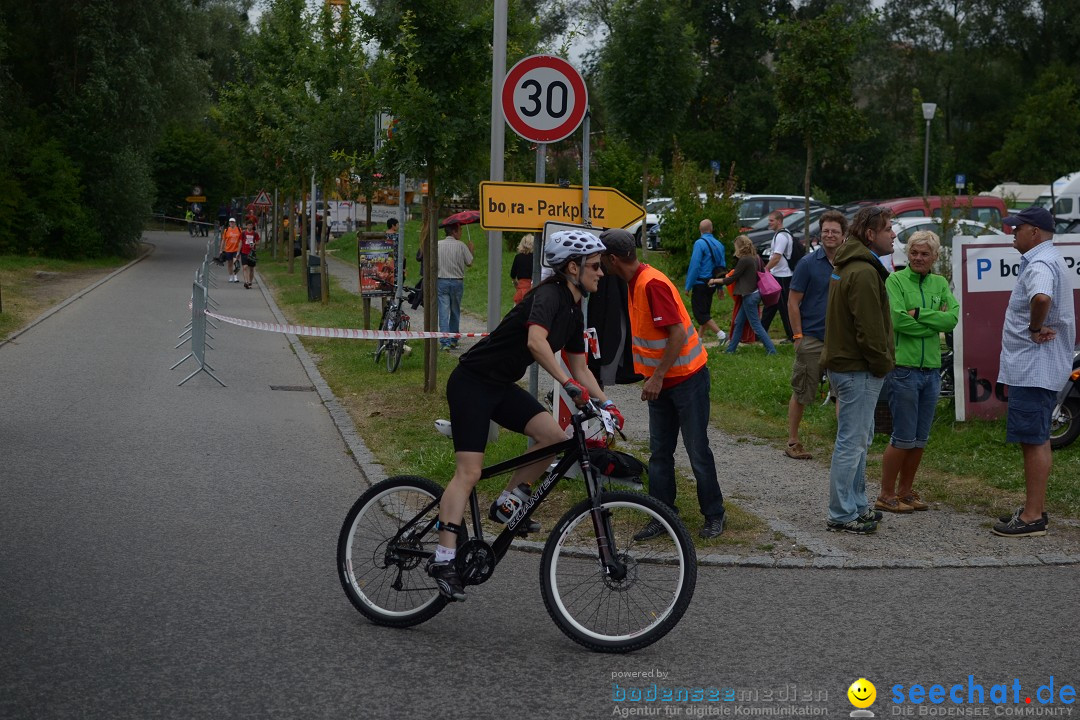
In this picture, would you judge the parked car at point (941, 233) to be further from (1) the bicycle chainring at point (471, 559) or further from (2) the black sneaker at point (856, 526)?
(1) the bicycle chainring at point (471, 559)

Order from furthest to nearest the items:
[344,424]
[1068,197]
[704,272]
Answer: [1068,197]
[704,272]
[344,424]

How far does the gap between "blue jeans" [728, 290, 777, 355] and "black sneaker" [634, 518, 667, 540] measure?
37.6 feet

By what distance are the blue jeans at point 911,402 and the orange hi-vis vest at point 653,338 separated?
1.59 m

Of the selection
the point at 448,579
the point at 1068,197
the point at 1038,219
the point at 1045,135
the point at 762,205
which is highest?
the point at 1045,135

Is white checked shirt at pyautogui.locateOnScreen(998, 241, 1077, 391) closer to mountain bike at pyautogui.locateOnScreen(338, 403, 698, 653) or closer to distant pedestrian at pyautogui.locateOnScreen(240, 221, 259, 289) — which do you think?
mountain bike at pyautogui.locateOnScreen(338, 403, 698, 653)

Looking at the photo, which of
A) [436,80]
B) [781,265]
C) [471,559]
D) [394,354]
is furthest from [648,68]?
[471,559]

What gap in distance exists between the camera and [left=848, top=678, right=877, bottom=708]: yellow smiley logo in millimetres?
4742

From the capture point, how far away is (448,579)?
555 centimetres

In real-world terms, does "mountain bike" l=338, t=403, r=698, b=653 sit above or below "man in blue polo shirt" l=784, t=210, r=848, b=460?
below

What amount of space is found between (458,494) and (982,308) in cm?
656

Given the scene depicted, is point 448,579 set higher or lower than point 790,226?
lower

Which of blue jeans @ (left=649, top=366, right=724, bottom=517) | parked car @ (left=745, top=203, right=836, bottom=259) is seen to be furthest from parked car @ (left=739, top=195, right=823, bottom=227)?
blue jeans @ (left=649, top=366, right=724, bottom=517)

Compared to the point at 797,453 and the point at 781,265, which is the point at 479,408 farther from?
the point at 781,265

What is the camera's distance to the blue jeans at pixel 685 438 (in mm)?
7215
